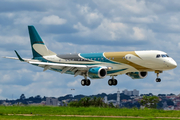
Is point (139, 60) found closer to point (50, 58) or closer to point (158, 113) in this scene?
point (158, 113)

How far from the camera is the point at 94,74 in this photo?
62.2m

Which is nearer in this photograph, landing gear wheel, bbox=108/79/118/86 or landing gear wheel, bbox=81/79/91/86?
landing gear wheel, bbox=81/79/91/86

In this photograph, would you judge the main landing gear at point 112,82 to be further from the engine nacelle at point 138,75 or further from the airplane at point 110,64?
the engine nacelle at point 138,75

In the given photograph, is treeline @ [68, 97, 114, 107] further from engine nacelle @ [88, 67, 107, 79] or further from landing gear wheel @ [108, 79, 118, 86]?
landing gear wheel @ [108, 79, 118, 86]

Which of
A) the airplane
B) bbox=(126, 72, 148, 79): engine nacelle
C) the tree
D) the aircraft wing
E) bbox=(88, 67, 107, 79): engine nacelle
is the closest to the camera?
the airplane

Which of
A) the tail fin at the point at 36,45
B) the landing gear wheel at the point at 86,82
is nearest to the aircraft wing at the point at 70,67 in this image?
the landing gear wheel at the point at 86,82

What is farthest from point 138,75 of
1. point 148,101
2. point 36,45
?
point 36,45

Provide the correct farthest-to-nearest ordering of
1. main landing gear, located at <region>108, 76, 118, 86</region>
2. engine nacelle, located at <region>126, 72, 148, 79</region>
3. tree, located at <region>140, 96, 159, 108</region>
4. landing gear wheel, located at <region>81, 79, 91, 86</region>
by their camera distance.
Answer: tree, located at <region>140, 96, 159, 108</region>, main landing gear, located at <region>108, 76, 118, 86</region>, engine nacelle, located at <region>126, 72, 148, 79</region>, landing gear wheel, located at <region>81, 79, 91, 86</region>

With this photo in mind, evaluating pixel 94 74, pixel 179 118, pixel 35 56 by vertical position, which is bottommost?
pixel 179 118

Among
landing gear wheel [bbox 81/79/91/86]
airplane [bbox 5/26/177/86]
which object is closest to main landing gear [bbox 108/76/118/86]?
airplane [bbox 5/26/177/86]

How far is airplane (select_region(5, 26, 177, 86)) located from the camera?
58.6 metres

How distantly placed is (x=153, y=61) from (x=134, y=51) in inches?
157

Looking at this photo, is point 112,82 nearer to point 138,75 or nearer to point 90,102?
point 138,75

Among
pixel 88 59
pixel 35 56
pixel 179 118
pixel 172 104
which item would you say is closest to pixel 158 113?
pixel 179 118
